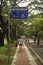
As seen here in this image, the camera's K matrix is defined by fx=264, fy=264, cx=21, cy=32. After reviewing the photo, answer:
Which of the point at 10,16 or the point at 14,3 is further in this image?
the point at 14,3

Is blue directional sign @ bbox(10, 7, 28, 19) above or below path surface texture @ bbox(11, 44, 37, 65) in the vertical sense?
above

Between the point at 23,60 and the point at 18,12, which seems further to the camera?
the point at 23,60

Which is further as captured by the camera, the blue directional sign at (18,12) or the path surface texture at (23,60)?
the path surface texture at (23,60)

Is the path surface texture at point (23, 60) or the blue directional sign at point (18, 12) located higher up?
the blue directional sign at point (18, 12)

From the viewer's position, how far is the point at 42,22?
41281 mm

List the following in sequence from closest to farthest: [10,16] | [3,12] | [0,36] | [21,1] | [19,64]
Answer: [19,64] → [10,16] → [21,1] → [3,12] → [0,36]

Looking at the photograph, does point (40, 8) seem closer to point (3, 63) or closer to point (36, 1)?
point (36, 1)

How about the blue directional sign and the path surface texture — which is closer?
the blue directional sign

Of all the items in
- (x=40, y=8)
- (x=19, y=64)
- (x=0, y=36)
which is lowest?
(x=0, y=36)

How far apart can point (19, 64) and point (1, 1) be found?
17146 mm

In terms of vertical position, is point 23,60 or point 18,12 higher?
point 18,12

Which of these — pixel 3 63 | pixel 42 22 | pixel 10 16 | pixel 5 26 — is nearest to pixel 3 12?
pixel 5 26

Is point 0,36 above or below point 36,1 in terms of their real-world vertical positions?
below

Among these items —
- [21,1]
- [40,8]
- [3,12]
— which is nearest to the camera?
[40,8]
